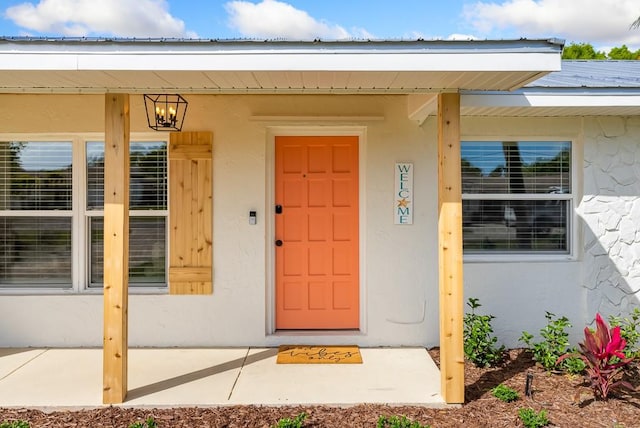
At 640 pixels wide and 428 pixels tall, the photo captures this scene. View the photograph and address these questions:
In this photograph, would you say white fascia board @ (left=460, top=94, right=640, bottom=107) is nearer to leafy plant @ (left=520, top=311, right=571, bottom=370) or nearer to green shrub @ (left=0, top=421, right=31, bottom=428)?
leafy plant @ (left=520, top=311, right=571, bottom=370)

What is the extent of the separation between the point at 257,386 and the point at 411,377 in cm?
138

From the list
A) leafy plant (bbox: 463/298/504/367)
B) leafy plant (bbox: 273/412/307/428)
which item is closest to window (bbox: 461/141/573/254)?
leafy plant (bbox: 463/298/504/367)

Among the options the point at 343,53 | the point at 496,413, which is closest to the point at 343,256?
the point at 496,413

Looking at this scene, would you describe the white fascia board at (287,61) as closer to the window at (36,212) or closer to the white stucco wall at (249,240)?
the white stucco wall at (249,240)

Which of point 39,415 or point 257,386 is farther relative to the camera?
point 257,386

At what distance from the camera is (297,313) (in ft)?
16.7

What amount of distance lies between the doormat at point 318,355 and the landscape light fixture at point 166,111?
2.63 meters

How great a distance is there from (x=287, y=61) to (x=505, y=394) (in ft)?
10.1

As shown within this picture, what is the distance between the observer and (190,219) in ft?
15.8

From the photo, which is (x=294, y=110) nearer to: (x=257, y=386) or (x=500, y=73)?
(x=500, y=73)

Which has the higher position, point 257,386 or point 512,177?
point 512,177

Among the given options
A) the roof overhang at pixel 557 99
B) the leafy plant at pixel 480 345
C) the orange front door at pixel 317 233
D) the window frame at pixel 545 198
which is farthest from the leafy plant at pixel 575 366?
the roof overhang at pixel 557 99

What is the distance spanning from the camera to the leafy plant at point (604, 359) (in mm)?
3605

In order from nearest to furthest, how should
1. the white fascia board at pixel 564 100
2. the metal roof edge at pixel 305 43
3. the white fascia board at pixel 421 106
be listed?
the metal roof edge at pixel 305 43 < the white fascia board at pixel 421 106 < the white fascia board at pixel 564 100
